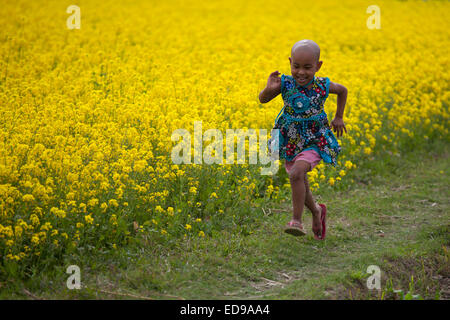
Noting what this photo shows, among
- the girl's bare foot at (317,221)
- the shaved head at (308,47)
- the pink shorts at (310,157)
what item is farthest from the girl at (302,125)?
the girl's bare foot at (317,221)

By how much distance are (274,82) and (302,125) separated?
1.67 ft

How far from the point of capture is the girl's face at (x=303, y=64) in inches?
191

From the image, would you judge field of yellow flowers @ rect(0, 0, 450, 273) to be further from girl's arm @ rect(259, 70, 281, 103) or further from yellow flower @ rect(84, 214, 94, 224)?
girl's arm @ rect(259, 70, 281, 103)

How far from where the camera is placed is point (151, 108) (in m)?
7.42

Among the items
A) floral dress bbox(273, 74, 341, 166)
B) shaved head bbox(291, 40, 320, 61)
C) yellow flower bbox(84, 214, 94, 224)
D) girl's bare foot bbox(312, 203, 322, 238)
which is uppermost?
shaved head bbox(291, 40, 320, 61)

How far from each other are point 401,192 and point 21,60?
6.81 meters

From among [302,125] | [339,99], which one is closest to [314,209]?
[302,125]

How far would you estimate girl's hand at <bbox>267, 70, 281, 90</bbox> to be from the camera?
510cm

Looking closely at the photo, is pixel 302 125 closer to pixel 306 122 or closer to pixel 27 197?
pixel 306 122

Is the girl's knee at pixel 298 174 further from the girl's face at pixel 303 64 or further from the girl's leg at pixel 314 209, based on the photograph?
the girl's face at pixel 303 64

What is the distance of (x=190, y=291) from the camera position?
467 cm

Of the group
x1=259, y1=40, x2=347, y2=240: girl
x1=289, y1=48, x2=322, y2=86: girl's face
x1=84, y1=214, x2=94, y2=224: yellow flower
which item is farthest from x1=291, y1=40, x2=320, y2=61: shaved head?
x1=84, y1=214, x2=94, y2=224: yellow flower
